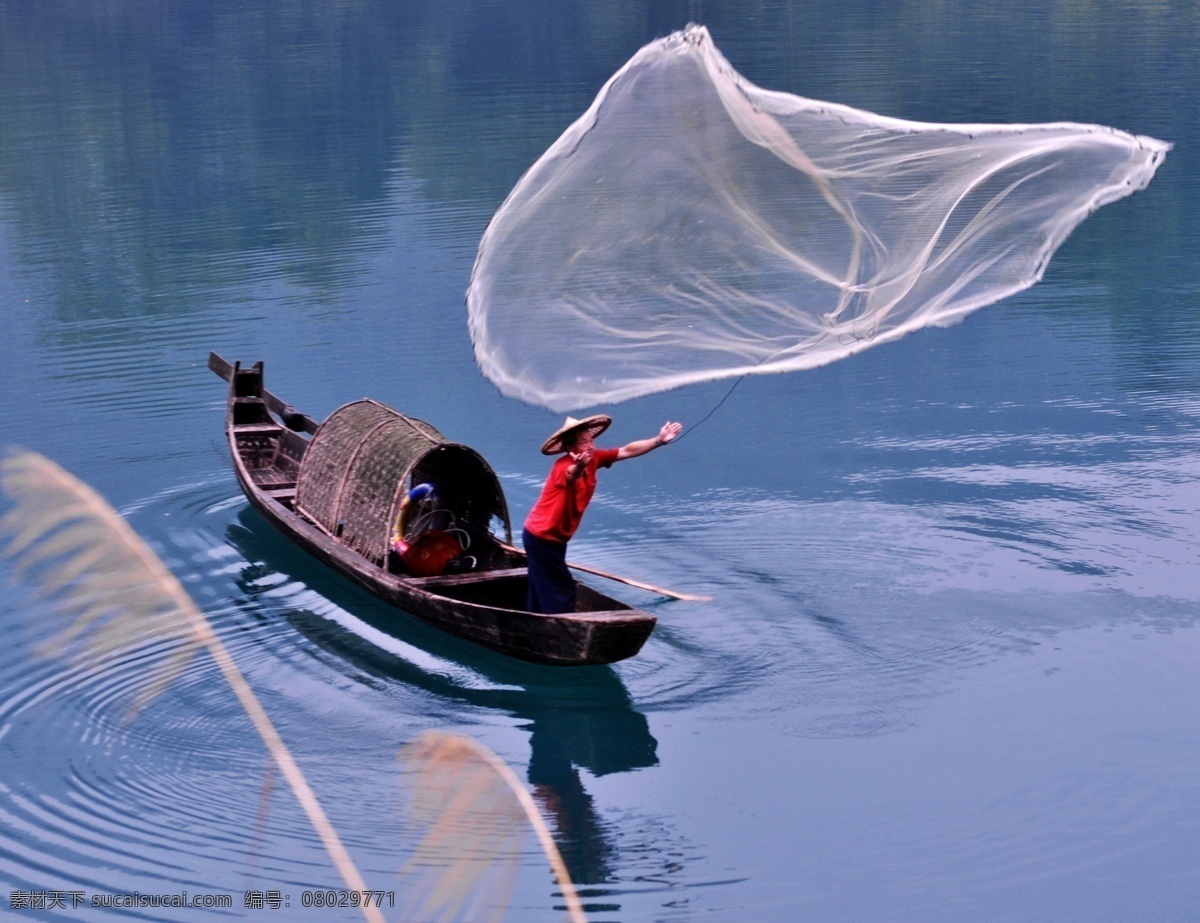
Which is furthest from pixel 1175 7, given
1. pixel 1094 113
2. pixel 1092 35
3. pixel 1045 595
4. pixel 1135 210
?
pixel 1045 595

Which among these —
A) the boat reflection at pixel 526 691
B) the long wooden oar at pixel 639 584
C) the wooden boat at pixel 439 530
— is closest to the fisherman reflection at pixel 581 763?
the boat reflection at pixel 526 691

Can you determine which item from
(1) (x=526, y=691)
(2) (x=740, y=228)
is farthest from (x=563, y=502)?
(2) (x=740, y=228)

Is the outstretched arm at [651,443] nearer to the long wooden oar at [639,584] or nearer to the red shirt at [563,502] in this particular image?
the red shirt at [563,502]

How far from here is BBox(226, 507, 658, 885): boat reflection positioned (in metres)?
7.56

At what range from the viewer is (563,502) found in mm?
8695

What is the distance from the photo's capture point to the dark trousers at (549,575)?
28.9 feet

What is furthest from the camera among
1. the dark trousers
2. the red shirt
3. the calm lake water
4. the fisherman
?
the dark trousers

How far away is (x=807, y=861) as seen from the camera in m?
7.07

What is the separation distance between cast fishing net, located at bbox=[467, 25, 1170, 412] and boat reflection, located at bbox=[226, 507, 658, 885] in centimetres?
172

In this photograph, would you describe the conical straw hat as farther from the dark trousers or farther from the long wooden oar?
the long wooden oar

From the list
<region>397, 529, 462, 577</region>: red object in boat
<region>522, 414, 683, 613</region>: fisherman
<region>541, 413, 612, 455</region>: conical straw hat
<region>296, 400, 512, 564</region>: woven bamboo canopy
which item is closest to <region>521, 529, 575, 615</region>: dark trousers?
<region>522, 414, 683, 613</region>: fisherman

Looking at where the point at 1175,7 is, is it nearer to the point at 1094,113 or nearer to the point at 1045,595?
the point at 1094,113

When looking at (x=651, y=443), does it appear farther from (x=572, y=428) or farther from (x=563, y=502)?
(x=563, y=502)

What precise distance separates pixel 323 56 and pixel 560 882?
1259 inches
